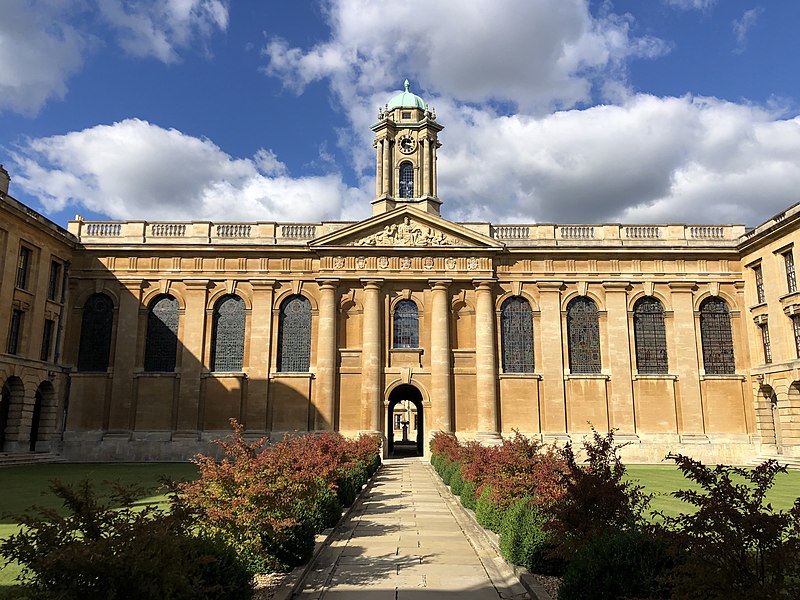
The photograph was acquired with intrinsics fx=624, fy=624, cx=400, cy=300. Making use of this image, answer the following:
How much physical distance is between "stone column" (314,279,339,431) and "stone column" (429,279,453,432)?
18.1ft

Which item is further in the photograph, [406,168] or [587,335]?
[406,168]

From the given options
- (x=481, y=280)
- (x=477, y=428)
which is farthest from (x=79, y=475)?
(x=481, y=280)

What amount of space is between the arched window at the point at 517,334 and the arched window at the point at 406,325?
4.96 metres

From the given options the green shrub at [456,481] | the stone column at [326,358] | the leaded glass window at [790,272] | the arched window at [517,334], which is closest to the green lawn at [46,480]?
the stone column at [326,358]

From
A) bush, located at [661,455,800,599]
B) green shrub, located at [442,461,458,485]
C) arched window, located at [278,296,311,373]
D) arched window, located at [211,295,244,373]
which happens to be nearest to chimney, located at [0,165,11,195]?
arched window, located at [211,295,244,373]

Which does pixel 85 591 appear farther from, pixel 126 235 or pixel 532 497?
pixel 126 235

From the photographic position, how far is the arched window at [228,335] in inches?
1400

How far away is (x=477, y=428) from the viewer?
34.3 metres

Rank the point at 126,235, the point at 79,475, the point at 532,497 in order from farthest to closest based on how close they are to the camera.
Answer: the point at 126,235 → the point at 79,475 → the point at 532,497

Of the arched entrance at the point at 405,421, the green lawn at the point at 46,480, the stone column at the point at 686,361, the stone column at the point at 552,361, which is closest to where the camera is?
the green lawn at the point at 46,480

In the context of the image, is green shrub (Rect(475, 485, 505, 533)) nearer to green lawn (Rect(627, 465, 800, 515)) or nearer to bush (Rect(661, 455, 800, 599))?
green lawn (Rect(627, 465, 800, 515))

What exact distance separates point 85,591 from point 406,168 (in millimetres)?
36971

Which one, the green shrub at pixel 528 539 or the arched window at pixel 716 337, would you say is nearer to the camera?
the green shrub at pixel 528 539

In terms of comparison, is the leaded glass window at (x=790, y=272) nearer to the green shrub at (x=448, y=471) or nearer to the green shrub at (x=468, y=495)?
the green shrub at (x=448, y=471)
